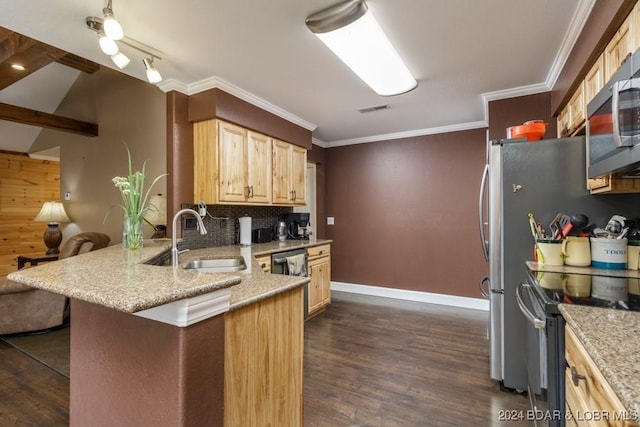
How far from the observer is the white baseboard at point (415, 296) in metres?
3.91

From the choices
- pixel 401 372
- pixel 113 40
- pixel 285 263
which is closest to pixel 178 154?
pixel 113 40

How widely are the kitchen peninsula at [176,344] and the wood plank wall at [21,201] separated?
5848mm

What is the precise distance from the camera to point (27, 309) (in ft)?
9.76

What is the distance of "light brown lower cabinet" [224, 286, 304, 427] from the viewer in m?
1.12

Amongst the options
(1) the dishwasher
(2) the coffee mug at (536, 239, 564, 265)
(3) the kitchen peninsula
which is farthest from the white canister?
(1) the dishwasher

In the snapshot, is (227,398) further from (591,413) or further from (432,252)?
(432,252)

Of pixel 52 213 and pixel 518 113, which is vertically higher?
pixel 518 113

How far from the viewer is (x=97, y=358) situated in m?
1.19

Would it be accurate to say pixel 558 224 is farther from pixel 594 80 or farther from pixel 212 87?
pixel 212 87

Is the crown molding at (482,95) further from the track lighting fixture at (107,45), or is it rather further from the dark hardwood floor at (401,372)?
the dark hardwood floor at (401,372)

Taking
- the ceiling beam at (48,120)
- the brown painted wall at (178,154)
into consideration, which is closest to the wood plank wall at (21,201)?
the ceiling beam at (48,120)

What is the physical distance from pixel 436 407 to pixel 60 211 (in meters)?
5.36

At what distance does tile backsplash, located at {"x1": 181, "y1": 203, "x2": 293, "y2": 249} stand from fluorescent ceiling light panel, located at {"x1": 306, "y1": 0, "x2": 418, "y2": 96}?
1907 mm

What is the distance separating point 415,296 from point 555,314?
129 inches
